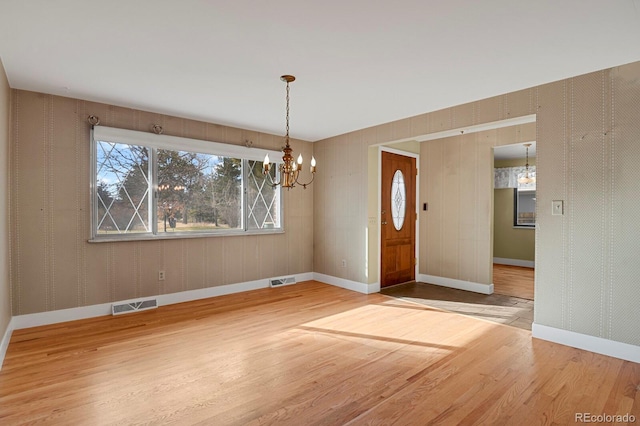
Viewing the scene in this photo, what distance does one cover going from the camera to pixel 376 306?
14.7ft

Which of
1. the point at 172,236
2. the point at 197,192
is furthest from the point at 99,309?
the point at 197,192

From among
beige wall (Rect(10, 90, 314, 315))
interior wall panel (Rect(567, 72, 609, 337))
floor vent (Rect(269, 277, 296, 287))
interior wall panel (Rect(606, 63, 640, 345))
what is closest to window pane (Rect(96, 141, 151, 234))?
beige wall (Rect(10, 90, 314, 315))

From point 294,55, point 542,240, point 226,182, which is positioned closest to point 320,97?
point 294,55

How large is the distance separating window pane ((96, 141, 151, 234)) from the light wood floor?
3.80 ft

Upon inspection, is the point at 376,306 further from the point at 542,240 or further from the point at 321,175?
the point at 321,175

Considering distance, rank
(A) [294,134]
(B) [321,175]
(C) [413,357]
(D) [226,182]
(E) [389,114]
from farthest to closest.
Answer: (B) [321,175] < (A) [294,134] < (D) [226,182] < (E) [389,114] < (C) [413,357]

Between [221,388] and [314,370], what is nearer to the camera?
[221,388]

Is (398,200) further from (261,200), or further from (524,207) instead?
(524,207)

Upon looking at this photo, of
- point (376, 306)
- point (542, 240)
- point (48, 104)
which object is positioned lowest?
point (376, 306)

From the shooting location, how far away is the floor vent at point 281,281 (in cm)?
556

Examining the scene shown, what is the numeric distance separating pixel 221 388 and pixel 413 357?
5.32ft

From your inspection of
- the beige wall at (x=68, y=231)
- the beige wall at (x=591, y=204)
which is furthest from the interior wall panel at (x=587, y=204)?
the beige wall at (x=68, y=231)

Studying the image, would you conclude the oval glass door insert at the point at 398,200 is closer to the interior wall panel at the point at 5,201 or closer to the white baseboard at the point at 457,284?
the white baseboard at the point at 457,284

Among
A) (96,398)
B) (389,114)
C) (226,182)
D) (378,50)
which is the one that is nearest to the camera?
(96,398)
